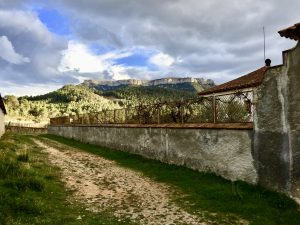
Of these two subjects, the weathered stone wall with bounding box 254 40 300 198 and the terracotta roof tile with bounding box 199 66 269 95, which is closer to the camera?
the weathered stone wall with bounding box 254 40 300 198

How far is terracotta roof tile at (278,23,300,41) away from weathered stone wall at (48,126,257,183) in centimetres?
332

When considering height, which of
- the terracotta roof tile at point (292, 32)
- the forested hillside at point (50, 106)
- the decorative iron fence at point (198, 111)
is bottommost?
the decorative iron fence at point (198, 111)

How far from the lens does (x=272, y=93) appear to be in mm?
11430

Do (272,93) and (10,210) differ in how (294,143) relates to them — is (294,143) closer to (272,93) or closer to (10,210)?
(272,93)

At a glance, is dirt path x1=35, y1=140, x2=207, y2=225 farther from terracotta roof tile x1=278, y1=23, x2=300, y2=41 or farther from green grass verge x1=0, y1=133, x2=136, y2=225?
terracotta roof tile x1=278, y1=23, x2=300, y2=41

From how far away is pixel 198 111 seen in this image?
15.8 metres

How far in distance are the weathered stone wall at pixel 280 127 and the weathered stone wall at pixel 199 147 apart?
58 centimetres

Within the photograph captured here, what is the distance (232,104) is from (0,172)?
8664 millimetres

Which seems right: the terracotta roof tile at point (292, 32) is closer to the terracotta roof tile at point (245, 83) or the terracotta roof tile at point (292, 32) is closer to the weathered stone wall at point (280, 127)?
the weathered stone wall at point (280, 127)

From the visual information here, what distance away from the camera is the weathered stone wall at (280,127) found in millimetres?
10641

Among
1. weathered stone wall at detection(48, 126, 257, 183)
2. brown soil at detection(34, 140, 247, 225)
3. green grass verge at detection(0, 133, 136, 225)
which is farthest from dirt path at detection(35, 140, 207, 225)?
weathered stone wall at detection(48, 126, 257, 183)

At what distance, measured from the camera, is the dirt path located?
953 centimetres

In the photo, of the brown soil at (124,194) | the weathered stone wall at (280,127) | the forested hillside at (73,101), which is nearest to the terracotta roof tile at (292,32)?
the weathered stone wall at (280,127)

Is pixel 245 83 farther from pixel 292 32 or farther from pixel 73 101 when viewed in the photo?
pixel 73 101
